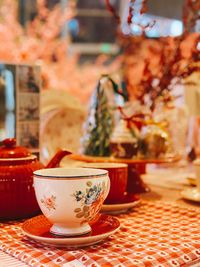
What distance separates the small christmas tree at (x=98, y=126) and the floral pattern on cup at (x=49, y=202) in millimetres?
613

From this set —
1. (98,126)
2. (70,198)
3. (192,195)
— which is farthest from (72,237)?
(98,126)

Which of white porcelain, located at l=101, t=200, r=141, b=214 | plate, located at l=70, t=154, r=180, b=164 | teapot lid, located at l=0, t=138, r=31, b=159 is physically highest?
teapot lid, located at l=0, t=138, r=31, b=159

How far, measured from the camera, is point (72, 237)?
849 millimetres

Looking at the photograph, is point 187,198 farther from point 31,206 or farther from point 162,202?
point 31,206

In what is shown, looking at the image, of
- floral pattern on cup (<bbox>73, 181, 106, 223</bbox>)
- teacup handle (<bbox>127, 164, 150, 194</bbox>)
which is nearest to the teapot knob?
floral pattern on cup (<bbox>73, 181, 106, 223</bbox>)

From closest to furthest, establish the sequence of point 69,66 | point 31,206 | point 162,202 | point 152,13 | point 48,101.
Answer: point 31,206 → point 162,202 → point 48,101 → point 69,66 → point 152,13

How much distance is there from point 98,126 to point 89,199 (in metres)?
0.67

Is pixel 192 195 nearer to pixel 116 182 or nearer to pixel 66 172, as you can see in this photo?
pixel 116 182

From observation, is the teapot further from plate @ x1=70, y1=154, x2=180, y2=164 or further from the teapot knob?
plate @ x1=70, y1=154, x2=180, y2=164

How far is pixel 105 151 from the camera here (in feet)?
4.86

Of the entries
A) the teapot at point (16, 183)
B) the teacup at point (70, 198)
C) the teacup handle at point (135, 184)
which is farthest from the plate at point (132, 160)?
the teacup at point (70, 198)

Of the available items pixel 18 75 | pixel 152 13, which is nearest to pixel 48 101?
pixel 18 75

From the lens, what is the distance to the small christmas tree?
58.5 inches

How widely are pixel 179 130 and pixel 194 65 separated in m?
0.57
